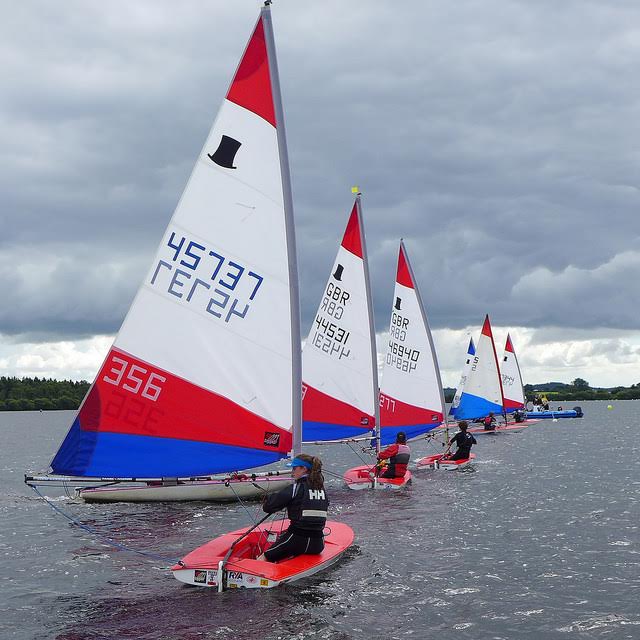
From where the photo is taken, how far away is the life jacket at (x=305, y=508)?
12453 millimetres

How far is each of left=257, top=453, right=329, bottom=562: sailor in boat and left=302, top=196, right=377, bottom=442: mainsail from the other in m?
13.3

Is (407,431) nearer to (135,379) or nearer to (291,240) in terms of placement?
(291,240)

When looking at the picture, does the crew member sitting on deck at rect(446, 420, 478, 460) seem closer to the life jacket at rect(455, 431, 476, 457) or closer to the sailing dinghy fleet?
the life jacket at rect(455, 431, 476, 457)

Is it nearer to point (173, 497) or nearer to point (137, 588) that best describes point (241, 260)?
point (137, 588)

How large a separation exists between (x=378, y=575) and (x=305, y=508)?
275 cm

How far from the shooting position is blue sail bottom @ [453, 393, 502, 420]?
59.8 meters

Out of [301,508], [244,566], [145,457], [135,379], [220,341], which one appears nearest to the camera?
[244,566]

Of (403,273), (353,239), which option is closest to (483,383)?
(403,273)

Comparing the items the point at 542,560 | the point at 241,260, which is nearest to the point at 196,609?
the point at 241,260

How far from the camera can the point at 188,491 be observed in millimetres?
20656

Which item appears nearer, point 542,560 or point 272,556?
point 272,556

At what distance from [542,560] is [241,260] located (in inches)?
347

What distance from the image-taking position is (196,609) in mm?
11758

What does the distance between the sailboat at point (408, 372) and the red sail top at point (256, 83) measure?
18.4 metres
